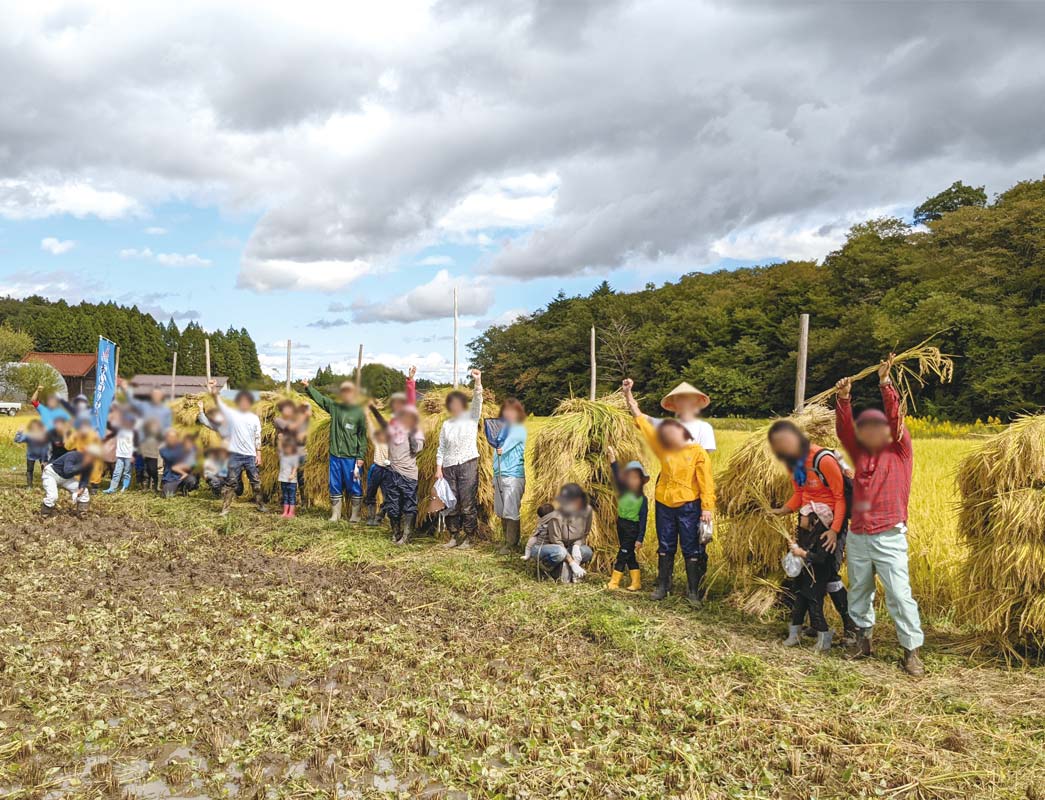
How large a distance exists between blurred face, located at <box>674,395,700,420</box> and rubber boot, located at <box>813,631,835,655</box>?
410 centimetres

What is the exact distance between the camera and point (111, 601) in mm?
6145

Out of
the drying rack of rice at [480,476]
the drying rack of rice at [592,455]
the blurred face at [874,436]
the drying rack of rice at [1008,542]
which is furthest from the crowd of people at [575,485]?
the drying rack of rice at [1008,542]

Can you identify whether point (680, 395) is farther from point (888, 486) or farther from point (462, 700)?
point (462, 700)

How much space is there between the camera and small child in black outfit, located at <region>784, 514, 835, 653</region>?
504 cm

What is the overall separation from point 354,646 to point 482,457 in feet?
13.5

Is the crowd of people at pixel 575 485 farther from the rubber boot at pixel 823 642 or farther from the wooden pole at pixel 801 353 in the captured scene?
the wooden pole at pixel 801 353

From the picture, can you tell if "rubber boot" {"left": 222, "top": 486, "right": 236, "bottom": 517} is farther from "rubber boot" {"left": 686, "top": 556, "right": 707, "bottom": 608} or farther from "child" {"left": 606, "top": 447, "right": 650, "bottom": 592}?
"rubber boot" {"left": 686, "top": 556, "right": 707, "bottom": 608}

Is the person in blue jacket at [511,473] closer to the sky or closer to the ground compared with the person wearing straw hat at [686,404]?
closer to the ground

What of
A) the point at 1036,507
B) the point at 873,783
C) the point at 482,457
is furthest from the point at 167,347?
the point at 482,457

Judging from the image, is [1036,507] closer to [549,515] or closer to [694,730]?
[694,730]

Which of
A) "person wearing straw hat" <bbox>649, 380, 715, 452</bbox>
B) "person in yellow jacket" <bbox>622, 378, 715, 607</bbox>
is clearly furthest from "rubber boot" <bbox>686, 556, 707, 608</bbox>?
"person wearing straw hat" <bbox>649, 380, 715, 452</bbox>

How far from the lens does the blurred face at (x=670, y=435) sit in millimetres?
1248

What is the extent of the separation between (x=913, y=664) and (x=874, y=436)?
443 centimetres

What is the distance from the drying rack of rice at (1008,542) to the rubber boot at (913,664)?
2.00 feet
